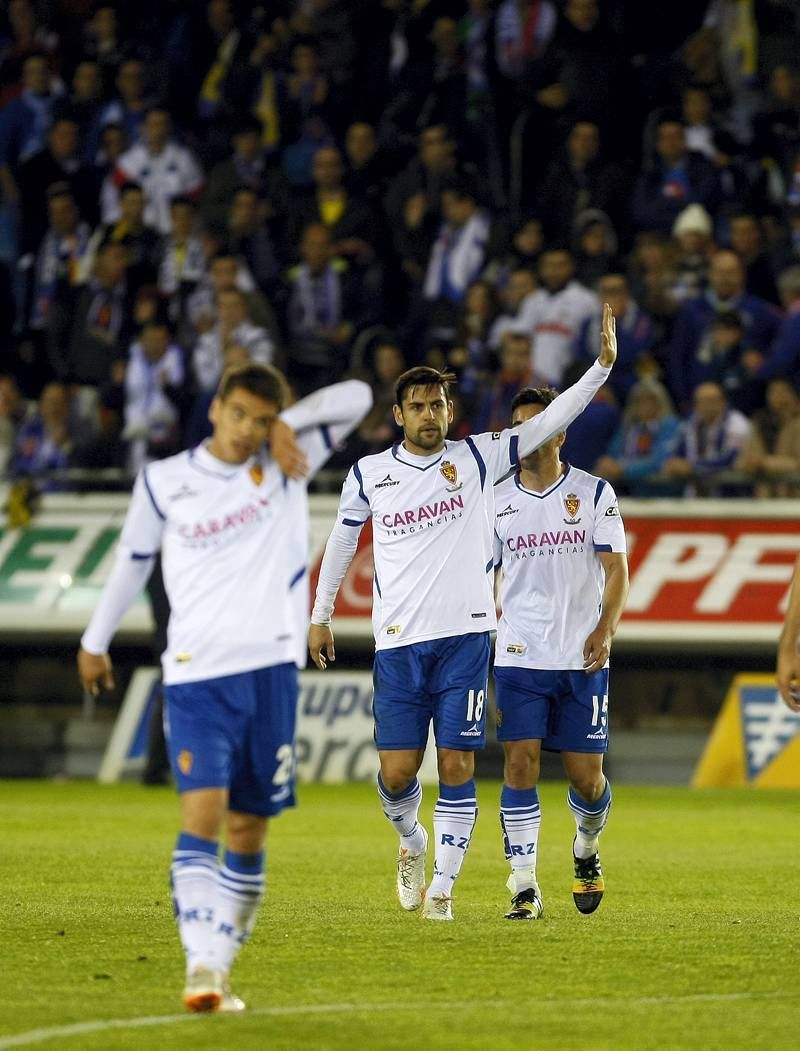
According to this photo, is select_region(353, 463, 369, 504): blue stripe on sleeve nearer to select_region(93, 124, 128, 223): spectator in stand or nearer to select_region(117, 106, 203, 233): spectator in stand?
select_region(117, 106, 203, 233): spectator in stand

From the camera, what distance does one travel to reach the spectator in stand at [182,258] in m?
20.7

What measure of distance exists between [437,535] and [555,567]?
740mm

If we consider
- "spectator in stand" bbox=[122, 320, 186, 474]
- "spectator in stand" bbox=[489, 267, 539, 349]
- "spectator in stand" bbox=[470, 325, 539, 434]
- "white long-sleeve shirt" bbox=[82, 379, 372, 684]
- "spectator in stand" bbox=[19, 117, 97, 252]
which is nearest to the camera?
"white long-sleeve shirt" bbox=[82, 379, 372, 684]

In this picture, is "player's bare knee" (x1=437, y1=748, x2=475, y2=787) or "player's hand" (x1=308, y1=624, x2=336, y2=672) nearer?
"player's bare knee" (x1=437, y1=748, x2=475, y2=787)

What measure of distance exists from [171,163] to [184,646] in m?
15.6

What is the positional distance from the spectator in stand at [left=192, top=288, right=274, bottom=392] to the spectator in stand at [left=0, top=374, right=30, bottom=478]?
6.64 feet

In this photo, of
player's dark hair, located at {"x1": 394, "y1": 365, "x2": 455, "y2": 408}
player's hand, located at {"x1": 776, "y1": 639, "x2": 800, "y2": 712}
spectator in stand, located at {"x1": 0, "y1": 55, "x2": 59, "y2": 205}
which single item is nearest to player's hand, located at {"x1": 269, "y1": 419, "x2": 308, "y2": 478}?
player's hand, located at {"x1": 776, "y1": 639, "x2": 800, "y2": 712}

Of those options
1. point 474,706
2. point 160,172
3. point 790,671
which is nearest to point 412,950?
point 474,706

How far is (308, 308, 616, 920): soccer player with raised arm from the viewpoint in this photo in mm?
9328

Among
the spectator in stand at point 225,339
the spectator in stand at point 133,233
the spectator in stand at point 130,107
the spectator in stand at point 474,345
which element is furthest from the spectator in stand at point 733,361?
the spectator in stand at point 130,107

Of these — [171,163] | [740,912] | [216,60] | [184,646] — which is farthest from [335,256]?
[184,646]

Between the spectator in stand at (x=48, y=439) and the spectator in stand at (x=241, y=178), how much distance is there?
2.68 meters

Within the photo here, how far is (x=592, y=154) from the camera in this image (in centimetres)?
1994

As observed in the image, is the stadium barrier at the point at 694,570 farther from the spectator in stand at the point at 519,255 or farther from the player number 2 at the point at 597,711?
the player number 2 at the point at 597,711
